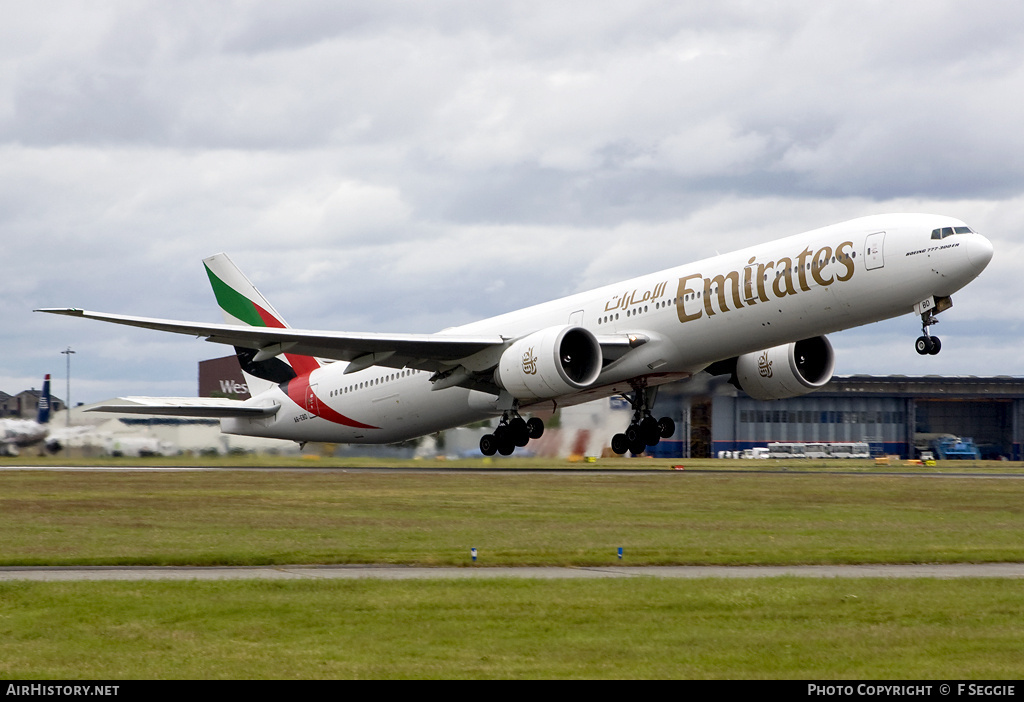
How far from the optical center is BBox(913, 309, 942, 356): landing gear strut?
2773cm

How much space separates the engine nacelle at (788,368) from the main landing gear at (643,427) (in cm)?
298

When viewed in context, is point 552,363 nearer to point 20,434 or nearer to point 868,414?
point 20,434

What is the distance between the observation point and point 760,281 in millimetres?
29609

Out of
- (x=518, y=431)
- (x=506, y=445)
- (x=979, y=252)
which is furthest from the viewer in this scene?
(x=506, y=445)

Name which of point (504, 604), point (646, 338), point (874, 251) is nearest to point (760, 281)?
point (874, 251)

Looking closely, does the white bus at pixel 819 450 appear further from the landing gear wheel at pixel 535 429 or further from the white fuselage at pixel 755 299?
the white fuselage at pixel 755 299

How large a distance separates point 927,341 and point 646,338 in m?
7.67

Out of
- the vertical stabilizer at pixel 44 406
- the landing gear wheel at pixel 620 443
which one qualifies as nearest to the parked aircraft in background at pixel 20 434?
the vertical stabilizer at pixel 44 406

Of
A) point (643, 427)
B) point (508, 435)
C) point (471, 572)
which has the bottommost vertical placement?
point (471, 572)

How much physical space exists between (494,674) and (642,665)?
5.04 ft

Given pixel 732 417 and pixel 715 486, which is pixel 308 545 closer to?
pixel 715 486

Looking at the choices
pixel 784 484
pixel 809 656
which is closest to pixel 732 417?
pixel 784 484

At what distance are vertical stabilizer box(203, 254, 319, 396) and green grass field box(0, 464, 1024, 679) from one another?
16.3m

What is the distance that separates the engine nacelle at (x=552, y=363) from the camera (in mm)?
31797
